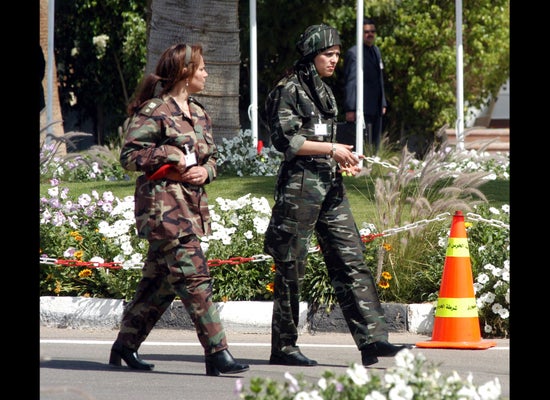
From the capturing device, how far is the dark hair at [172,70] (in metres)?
6.59

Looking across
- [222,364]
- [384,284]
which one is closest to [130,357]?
[222,364]

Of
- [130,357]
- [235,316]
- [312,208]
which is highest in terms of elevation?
[312,208]

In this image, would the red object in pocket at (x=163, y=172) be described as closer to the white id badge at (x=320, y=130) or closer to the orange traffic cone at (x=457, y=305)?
the white id badge at (x=320, y=130)

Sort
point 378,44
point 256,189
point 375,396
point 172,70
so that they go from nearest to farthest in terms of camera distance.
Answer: point 375,396 → point 172,70 → point 256,189 → point 378,44

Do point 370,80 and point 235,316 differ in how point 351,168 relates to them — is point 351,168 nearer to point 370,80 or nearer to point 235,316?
point 235,316

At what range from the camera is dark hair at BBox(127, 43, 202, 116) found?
6.59 m

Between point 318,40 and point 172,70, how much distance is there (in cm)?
84

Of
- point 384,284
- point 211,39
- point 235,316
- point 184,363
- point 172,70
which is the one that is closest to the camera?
point 172,70

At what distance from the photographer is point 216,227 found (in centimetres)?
898

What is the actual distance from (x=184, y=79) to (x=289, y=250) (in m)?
1.10

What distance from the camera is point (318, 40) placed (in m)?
6.84

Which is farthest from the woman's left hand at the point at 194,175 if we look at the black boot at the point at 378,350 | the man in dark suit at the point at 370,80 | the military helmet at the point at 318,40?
the man in dark suit at the point at 370,80
